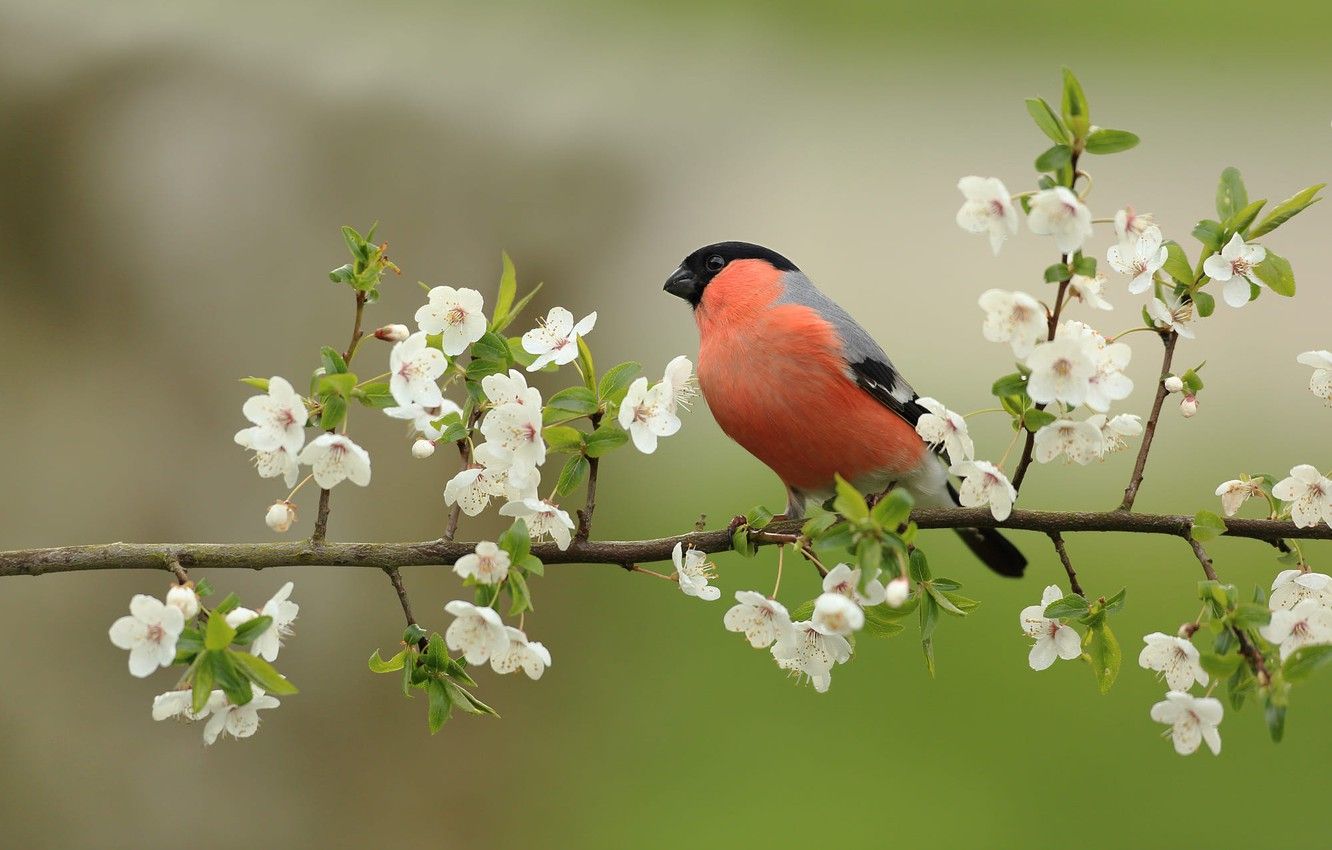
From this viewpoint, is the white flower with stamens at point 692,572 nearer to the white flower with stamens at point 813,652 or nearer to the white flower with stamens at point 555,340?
the white flower with stamens at point 813,652

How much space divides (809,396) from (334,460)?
128 cm

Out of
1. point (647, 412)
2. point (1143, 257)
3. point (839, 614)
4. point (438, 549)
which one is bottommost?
point (438, 549)

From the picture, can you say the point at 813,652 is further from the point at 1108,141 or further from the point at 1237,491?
the point at 1108,141

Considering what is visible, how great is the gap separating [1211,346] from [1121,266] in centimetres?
500

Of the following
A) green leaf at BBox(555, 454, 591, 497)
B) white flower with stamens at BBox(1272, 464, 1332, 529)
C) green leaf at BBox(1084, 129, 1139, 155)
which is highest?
green leaf at BBox(1084, 129, 1139, 155)

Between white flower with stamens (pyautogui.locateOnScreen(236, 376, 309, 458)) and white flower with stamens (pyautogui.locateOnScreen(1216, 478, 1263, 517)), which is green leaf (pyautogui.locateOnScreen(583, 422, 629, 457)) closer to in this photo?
white flower with stamens (pyautogui.locateOnScreen(236, 376, 309, 458))

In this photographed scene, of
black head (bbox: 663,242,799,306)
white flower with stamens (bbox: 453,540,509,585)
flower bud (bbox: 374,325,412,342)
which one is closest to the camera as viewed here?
white flower with stamens (bbox: 453,540,509,585)

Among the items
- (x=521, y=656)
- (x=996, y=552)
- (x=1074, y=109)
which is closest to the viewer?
(x=1074, y=109)

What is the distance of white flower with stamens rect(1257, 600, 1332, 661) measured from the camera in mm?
1552

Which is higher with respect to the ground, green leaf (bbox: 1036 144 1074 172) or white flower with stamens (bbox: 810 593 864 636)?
green leaf (bbox: 1036 144 1074 172)

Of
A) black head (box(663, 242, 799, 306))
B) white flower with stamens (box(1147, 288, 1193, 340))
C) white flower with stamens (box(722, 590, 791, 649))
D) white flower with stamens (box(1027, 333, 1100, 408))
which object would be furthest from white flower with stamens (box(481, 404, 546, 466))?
black head (box(663, 242, 799, 306))

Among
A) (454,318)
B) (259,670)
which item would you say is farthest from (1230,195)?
(259,670)

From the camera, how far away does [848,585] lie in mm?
1615

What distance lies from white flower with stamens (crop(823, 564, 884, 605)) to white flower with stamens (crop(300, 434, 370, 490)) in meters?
0.62
